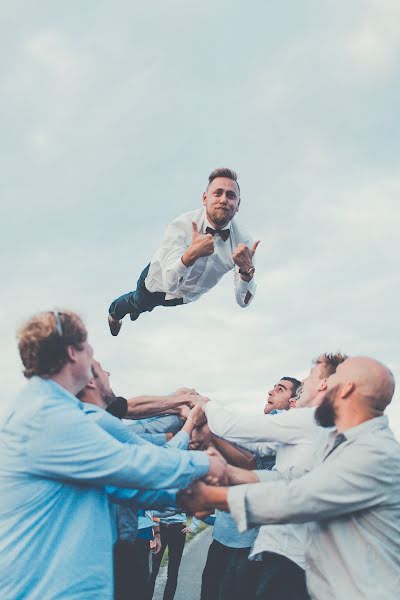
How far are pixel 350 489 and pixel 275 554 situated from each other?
1.67 metres

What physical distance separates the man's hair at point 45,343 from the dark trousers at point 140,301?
12.7ft

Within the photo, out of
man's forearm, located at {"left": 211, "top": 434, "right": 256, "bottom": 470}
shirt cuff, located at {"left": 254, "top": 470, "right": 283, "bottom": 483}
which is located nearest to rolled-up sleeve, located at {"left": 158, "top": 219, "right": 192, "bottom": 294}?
man's forearm, located at {"left": 211, "top": 434, "right": 256, "bottom": 470}

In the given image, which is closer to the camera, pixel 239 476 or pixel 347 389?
pixel 347 389

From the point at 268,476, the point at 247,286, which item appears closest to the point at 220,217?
the point at 247,286

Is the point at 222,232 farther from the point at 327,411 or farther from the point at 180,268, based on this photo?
the point at 327,411

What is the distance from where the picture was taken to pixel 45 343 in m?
3.11

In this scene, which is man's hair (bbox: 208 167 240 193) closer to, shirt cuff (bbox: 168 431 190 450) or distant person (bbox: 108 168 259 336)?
distant person (bbox: 108 168 259 336)

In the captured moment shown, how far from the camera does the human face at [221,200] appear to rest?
241 inches

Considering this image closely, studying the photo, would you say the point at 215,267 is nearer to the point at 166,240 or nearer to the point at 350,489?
the point at 166,240

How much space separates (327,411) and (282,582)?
1593mm

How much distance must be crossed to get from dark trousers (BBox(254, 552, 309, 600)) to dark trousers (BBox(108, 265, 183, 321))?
330 cm

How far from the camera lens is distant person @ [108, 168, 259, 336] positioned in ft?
18.9

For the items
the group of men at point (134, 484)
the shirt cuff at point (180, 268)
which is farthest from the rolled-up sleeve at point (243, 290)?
the group of men at point (134, 484)

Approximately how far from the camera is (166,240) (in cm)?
639
